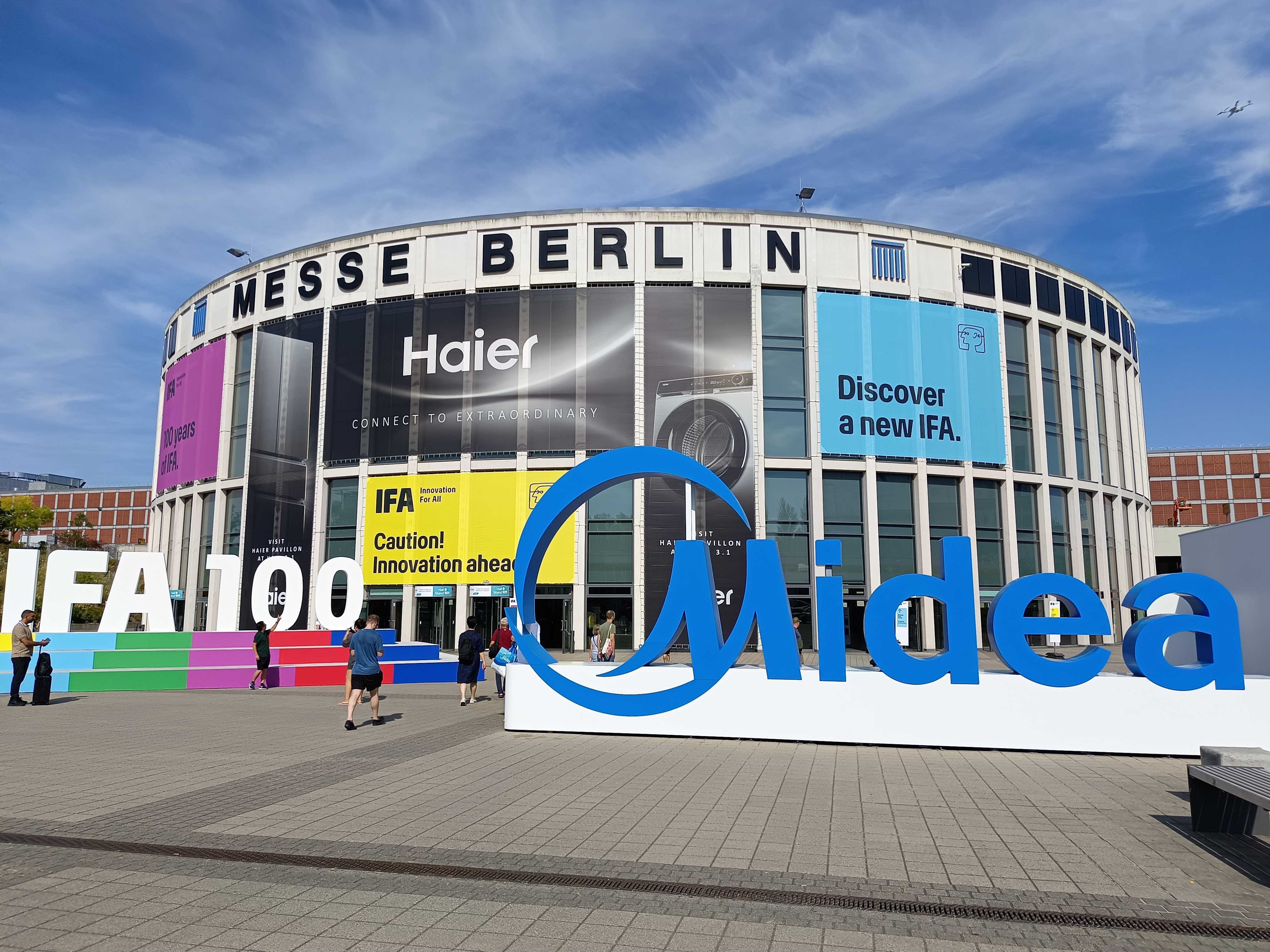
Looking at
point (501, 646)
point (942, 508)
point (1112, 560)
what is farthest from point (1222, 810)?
point (1112, 560)

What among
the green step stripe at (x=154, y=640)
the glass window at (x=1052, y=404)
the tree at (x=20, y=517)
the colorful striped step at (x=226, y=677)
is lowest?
the colorful striped step at (x=226, y=677)

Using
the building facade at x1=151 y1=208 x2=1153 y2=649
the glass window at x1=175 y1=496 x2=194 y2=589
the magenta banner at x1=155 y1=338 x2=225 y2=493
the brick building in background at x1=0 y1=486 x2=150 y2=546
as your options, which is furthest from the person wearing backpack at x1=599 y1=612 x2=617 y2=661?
the brick building in background at x1=0 y1=486 x2=150 y2=546

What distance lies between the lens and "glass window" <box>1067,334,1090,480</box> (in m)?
41.2

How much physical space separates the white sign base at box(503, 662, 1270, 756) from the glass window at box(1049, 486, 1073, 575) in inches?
1174

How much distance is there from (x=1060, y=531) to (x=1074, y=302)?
11.0 meters

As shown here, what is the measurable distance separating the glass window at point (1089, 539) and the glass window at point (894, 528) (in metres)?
9.21

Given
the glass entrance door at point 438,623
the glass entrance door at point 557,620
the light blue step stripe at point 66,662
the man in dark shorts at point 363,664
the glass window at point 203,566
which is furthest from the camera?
the glass window at point 203,566

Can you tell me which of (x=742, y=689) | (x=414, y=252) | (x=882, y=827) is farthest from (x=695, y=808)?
(x=414, y=252)

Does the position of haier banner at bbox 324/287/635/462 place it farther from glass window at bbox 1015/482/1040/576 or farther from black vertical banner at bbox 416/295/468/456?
glass window at bbox 1015/482/1040/576

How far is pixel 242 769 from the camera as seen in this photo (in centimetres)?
1005

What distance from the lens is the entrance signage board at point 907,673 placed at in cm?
1130

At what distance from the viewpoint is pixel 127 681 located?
789 inches

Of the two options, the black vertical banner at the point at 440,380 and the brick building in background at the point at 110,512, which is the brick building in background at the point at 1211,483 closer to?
the black vertical banner at the point at 440,380

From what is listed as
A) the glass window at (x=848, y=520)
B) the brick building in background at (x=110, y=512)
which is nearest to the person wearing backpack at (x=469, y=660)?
the glass window at (x=848, y=520)
